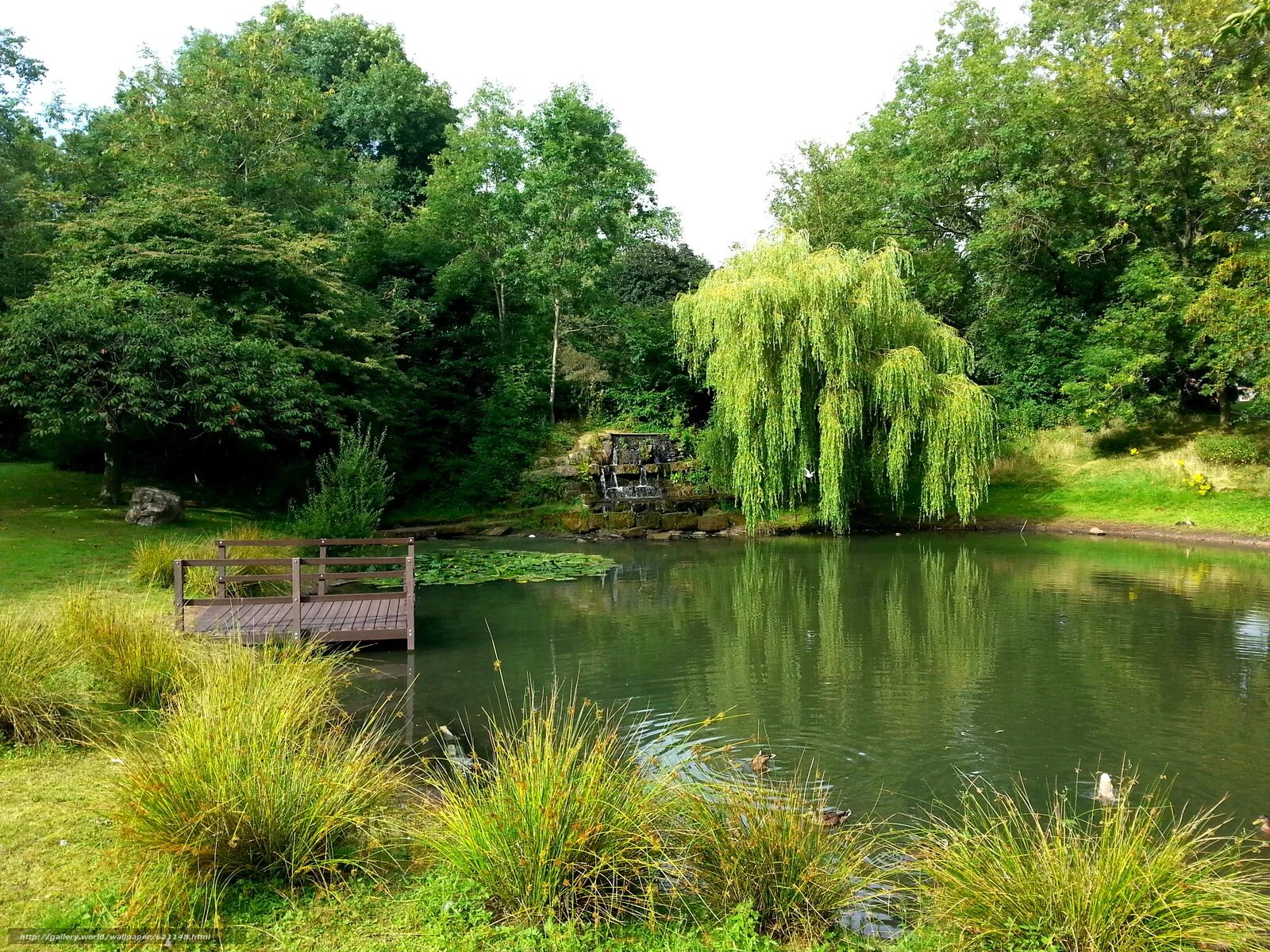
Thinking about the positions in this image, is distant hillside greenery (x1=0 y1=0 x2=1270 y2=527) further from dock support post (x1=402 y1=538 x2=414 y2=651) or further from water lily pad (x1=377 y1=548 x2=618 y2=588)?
dock support post (x1=402 y1=538 x2=414 y2=651)

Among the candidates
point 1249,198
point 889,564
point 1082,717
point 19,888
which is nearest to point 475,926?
point 19,888

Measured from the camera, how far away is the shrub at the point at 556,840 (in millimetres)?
3383

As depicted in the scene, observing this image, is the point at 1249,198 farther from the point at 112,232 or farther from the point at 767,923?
the point at 112,232

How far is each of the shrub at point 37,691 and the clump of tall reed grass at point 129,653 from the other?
19cm

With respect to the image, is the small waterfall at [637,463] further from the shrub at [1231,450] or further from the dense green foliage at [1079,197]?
the shrub at [1231,450]

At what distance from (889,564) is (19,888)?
49.2ft

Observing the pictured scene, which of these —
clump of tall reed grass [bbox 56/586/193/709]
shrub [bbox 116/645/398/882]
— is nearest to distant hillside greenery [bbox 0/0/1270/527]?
clump of tall reed grass [bbox 56/586/193/709]

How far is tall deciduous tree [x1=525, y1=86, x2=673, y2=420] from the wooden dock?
52.4ft

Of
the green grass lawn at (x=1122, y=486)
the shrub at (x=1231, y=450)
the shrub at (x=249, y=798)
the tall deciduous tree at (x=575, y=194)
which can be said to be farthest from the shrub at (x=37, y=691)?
the shrub at (x=1231, y=450)

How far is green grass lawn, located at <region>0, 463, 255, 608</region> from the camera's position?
10961mm

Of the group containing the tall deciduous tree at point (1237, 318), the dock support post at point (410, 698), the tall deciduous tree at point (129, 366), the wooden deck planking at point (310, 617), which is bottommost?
the dock support post at point (410, 698)

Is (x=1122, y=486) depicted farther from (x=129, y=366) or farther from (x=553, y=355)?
(x=129, y=366)

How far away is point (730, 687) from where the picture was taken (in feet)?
26.9

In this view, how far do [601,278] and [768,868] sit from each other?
75.7ft
